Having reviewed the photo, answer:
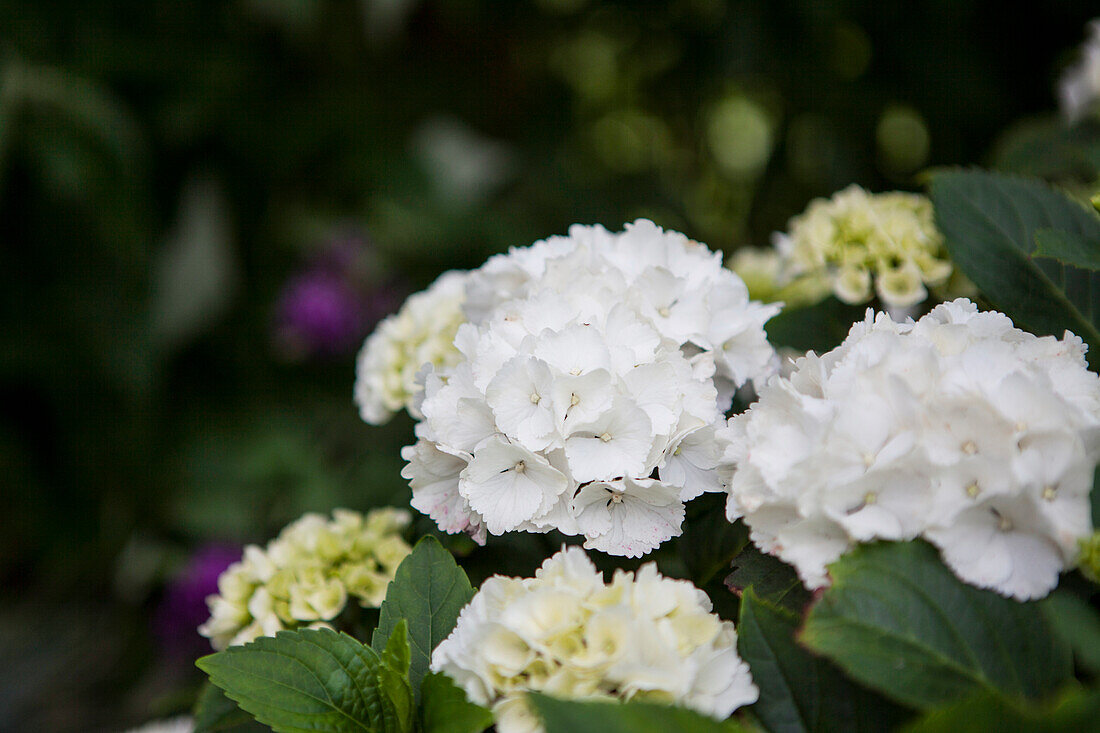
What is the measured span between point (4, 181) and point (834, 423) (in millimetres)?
2030

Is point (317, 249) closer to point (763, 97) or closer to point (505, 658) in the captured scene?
point (763, 97)

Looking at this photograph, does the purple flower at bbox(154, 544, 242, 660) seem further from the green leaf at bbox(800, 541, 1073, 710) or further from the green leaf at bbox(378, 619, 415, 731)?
the green leaf at bbox(800, 541, 1073, 710)

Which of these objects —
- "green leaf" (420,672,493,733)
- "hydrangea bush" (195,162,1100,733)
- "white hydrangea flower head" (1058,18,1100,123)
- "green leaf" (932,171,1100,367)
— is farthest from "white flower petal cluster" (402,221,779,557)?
"white hydrangea flower head" (1058,18,1100,123)

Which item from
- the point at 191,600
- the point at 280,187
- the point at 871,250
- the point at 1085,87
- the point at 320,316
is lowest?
the point at 871,250

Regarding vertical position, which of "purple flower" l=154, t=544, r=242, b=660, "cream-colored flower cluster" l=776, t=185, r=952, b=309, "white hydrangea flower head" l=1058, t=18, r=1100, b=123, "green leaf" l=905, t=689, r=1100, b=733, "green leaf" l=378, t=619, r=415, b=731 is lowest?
"green leaf" l=905, t=689, r=1100, b=733

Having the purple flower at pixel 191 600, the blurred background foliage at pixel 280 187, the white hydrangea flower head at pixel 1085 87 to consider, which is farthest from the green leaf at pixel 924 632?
the purple flower at pixel 191 600

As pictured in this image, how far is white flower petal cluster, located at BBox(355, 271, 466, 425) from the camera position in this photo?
0.81 meters

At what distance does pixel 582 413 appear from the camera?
0.60 metres

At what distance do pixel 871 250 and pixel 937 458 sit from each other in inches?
17.3

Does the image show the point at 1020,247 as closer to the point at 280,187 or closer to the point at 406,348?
the point at 406,348

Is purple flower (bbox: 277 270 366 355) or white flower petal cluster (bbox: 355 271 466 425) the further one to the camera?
purple flower (bbox: 277 270 366 355)

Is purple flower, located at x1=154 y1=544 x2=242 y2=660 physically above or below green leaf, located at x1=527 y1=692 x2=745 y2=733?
above

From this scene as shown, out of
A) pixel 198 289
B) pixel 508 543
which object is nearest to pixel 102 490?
pixel 198 289

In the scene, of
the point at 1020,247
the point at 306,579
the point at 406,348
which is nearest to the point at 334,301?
the point at 406,348
